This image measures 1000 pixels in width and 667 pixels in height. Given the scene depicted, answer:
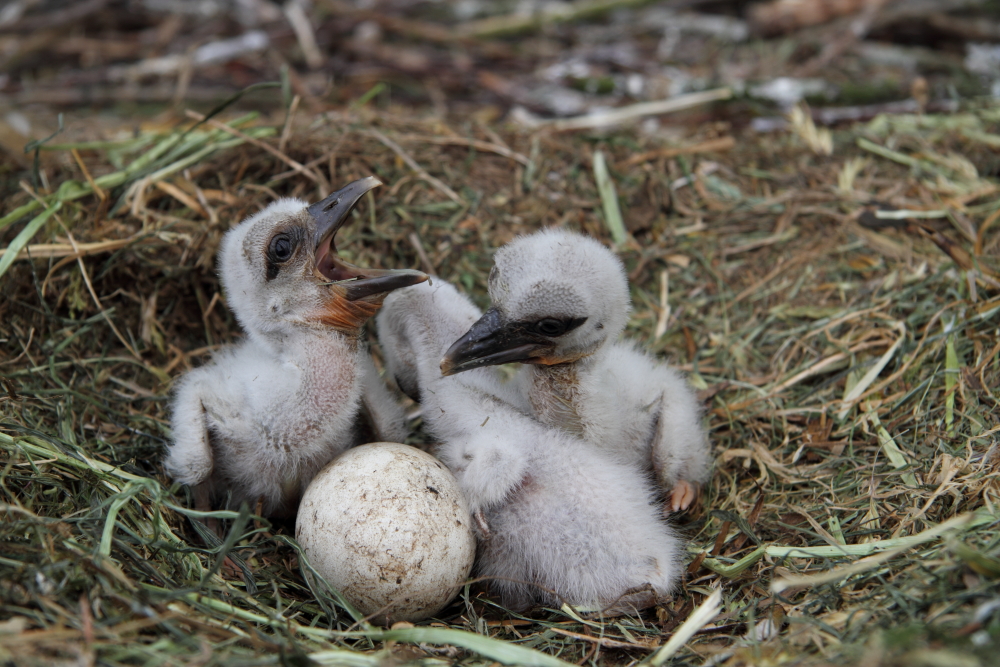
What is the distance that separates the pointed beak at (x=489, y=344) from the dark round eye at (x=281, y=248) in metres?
0.66

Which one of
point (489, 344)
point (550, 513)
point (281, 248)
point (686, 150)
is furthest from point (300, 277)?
point (686, 150)

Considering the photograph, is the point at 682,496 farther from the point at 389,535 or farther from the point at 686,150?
the point at 686,150

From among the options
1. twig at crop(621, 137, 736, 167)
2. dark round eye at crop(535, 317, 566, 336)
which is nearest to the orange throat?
dark round eye at crop(535, 317, 566, 336)

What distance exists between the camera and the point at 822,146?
412cm

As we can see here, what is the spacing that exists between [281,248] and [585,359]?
109 centimetres

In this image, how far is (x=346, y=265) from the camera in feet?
8.87

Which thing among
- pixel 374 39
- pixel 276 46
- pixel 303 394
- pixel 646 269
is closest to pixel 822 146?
pixel 646 269

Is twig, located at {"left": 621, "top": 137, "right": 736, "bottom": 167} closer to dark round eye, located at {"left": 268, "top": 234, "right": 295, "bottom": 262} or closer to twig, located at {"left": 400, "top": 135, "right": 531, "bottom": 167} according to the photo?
twig, located at {"left": 400, "top": 135, "right": 531, "bottom": 167}

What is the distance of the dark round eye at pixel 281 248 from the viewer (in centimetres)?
259

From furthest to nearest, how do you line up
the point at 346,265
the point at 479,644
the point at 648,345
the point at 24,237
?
the point at 648,345, the point at 24,237, the point at 346,265, the point at 479,644

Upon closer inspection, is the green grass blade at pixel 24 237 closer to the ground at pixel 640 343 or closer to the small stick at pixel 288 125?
the ground at pixel 640 343

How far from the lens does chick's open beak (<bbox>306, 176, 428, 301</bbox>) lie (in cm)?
255

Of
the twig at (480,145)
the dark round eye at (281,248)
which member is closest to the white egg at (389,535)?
→ the dark round eye at (281,248)

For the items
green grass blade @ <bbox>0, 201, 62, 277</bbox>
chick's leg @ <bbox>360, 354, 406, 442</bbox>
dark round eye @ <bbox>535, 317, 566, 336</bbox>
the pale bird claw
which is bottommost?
the pale bird claw
